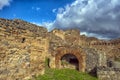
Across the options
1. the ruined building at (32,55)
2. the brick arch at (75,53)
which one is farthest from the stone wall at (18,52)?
the brick arch at (75,53)

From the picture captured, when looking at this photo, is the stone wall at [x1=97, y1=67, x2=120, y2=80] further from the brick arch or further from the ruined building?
the brick arch

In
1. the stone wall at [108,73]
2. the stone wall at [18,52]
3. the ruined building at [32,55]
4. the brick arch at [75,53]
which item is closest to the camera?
the stone wall at [18,52]

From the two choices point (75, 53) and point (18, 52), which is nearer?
point (18, 52)

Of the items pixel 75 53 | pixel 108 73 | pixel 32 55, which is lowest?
pixel 108 73

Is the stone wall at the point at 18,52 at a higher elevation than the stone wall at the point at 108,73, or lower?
higher

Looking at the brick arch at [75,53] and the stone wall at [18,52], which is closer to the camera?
the stone wall at [18,52]

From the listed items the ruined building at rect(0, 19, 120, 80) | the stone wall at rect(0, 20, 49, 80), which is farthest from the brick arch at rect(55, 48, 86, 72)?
the stone wall at rect(0, 20, 49, 80)

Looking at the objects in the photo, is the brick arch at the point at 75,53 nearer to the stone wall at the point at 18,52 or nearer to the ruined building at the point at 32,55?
the ruined building at the point at 32,55

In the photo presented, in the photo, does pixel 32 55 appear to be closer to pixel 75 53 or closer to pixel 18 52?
pixel 18 52

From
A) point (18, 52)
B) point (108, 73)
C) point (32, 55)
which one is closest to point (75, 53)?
point (108, 73)

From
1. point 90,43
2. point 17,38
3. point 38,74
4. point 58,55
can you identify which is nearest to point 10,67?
point 17,38

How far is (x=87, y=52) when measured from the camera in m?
18.5

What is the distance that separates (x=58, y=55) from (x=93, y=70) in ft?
9.01

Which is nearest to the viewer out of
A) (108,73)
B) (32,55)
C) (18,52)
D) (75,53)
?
(18,52)
